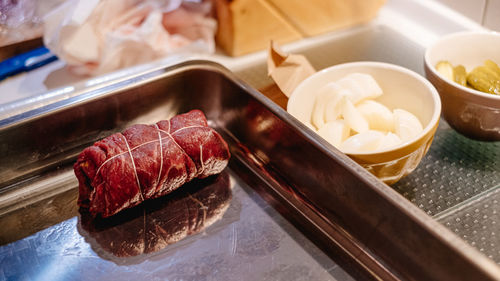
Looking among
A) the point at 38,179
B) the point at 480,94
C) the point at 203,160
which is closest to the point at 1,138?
the point at 38,179

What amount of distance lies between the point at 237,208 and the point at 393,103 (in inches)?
15.1

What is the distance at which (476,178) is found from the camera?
85cm

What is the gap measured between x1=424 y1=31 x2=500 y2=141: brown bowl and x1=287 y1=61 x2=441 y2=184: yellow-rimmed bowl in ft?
0.15

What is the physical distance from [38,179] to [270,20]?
728 mm

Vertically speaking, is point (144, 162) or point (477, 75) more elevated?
point (477, 75)

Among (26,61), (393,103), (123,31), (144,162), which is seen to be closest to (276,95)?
(393,103)

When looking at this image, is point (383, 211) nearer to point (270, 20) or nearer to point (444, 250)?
point (444, 250)

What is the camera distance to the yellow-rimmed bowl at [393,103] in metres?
0.75

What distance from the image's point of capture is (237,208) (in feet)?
2.90

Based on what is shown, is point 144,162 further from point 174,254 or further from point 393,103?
point 393,103

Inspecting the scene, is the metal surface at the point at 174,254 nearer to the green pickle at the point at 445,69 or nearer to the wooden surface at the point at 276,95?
the wooden surface at the point at 276,95

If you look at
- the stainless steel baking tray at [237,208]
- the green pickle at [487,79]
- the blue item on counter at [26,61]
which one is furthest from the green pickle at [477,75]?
the blue item on counter at [26,61]

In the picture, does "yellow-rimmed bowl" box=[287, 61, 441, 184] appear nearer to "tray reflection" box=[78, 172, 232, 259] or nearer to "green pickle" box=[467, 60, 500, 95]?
"green pickle" box=[467, 60, 500, 95]

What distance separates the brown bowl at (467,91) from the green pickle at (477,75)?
30 mm
